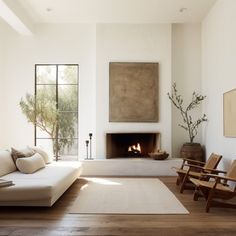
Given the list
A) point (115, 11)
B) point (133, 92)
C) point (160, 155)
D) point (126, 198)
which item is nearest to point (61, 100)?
point (133, 92)

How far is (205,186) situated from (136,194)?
1.25m

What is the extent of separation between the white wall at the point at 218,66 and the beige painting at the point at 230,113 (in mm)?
114

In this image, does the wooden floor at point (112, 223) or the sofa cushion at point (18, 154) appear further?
the sofa cushion at point (18, 154)

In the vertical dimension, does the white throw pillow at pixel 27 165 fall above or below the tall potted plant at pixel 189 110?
below

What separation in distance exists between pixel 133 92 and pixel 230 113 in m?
2.67

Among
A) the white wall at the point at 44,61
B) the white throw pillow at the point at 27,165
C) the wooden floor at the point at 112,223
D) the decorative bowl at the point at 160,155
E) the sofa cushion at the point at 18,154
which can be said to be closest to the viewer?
the wooden floor at the point at 112,223

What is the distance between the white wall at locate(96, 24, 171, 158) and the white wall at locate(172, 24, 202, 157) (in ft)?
1.00

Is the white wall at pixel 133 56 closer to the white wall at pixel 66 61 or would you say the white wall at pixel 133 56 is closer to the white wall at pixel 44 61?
the white wall at pixel 66 61

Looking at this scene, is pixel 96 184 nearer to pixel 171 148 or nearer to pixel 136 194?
pixel 136 194

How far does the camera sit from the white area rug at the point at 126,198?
416 cm

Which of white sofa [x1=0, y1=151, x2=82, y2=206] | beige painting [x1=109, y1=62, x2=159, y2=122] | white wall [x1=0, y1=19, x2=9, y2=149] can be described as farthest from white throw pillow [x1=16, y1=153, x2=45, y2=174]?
white wall [x1=0, y1=19, x2=9, y2=149]

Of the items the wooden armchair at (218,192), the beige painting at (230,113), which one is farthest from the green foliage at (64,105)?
the wooden armchair at (218,192)

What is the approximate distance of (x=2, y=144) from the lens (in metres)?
7.71

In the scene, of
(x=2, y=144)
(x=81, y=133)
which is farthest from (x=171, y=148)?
(x=2, y=144)
